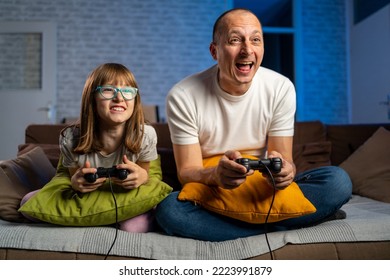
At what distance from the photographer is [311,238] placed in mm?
991

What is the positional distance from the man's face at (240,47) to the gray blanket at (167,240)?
0.48m

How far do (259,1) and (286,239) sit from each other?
431 cm

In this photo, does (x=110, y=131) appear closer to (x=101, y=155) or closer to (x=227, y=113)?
(x=101, y=155)

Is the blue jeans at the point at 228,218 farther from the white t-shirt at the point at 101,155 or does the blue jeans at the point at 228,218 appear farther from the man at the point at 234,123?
the white t-shirt at the point at 101,155

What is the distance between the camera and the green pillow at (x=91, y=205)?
1.02 metres

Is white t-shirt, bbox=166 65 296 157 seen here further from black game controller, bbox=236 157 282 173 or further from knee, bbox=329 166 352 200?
black game controller, bbox=236 157 282 173

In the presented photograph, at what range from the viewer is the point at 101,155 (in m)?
1.17

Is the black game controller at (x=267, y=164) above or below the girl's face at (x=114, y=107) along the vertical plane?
below

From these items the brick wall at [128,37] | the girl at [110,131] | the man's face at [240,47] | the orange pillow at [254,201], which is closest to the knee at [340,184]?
the orange pillow at [254,201]

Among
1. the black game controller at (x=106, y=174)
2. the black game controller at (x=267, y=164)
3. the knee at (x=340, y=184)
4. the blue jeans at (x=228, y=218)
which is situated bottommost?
the blue jeans at (x=228, y=218)

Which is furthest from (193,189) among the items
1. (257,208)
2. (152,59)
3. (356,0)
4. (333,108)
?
(356,0)

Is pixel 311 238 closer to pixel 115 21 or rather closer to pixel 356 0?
pixel 115 21
